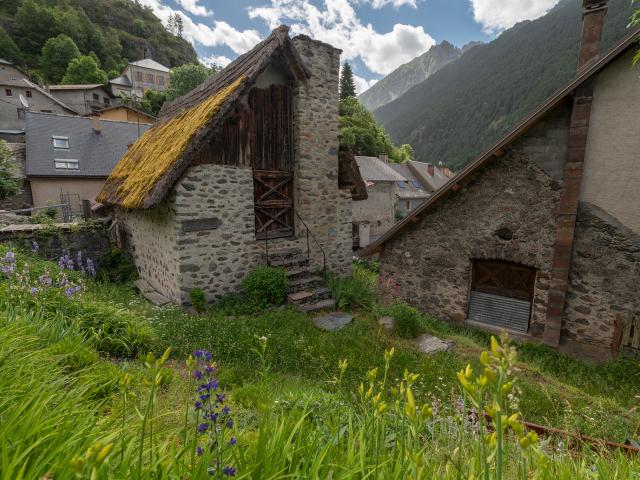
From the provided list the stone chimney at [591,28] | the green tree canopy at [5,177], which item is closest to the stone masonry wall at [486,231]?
the stone chimney at [591,28]

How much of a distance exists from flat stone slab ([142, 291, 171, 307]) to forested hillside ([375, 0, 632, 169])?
5386 centimetres

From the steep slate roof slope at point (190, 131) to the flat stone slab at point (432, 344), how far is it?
631 centimetres

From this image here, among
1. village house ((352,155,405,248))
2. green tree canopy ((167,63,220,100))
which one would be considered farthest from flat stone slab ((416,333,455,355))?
green tree canopy ((167,63,220,100))

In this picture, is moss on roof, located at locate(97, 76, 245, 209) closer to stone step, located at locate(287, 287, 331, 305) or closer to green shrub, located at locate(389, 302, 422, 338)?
stone step, located at locate(287, 287, 331, 305)

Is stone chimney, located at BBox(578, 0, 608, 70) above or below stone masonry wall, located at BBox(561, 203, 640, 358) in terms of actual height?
above

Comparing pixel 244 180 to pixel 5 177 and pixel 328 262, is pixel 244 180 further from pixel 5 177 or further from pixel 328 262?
pixel 5 177

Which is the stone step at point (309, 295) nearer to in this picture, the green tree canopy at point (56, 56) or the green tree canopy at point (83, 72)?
the green tree canopy at point (83, 72)

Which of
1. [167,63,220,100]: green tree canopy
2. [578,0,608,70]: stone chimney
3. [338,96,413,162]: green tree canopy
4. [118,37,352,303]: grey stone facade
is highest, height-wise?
[167,63,220,100]: green tree canopy

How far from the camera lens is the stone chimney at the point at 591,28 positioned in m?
6.43

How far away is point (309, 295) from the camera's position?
807 cm

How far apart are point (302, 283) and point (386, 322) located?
95.4 inches

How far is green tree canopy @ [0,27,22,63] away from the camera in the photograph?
48.1m

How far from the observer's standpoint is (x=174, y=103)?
1218cm

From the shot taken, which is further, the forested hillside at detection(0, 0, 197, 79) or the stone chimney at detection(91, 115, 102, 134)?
the forested hillside at detection(0, 0, 197, 79)
